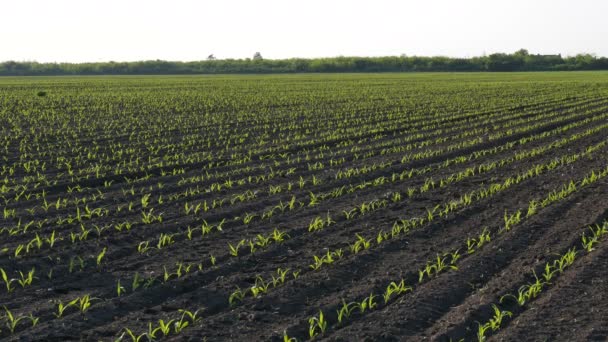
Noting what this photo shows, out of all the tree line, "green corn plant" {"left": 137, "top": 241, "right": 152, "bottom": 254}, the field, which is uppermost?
"green corn plant" {"left": 137, "top": 241, "right": 152, "bottom": 254}

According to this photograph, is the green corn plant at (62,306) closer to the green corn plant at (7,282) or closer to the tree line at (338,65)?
the green corn plant at (7,282)

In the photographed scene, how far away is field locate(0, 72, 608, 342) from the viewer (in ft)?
16.5

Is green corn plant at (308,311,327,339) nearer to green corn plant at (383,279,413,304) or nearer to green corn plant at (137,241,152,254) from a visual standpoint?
green corn plant at (383,279,413,304)

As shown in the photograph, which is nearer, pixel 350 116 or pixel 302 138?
pixel 302 138

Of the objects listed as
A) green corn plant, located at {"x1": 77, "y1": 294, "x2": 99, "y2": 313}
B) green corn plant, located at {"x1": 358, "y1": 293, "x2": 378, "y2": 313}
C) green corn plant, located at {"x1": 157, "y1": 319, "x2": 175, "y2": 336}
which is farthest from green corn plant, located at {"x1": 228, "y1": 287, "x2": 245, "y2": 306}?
green corn plant, located at {"x1": 77, "y1": 294, "x2": 99, "y2": 313}

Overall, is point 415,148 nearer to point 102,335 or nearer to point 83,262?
point 83,262

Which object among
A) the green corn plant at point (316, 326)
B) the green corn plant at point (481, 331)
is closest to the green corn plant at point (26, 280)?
the green corn plant at point (316, 326)

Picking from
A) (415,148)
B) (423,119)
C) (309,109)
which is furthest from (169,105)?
(415,148)

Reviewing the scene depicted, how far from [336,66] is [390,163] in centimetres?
7777

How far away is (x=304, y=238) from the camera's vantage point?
6996mm

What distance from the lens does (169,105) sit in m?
24.6

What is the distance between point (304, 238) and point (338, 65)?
A: 270ft

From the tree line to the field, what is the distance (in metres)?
71.0

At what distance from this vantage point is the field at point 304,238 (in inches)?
198
